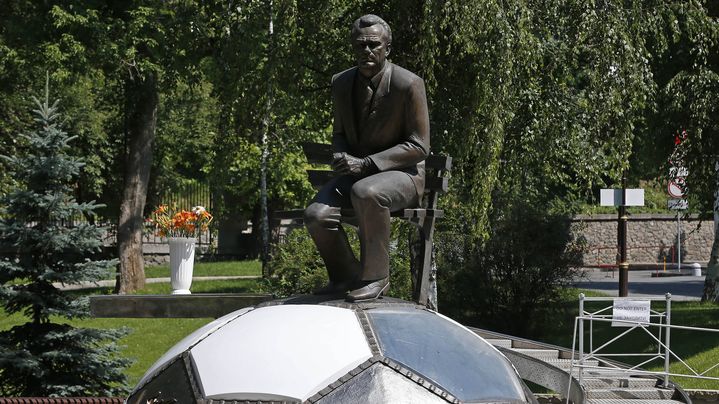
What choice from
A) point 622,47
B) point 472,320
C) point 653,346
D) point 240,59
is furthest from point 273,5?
point 653,346

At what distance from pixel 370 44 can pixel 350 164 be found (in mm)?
662

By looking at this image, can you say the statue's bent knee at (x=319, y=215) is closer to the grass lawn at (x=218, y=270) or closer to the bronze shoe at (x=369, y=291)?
the bronze shoe at (x=369, y=291)

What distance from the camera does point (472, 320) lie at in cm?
1848

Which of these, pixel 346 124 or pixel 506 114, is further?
pixel 506 114

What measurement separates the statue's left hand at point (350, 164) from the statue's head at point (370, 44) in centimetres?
47

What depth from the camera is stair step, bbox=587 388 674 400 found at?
10578 millimetres

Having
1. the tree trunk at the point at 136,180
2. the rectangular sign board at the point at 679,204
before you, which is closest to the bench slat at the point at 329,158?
the rectangular sign board at the point at 679,204

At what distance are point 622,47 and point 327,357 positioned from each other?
1019cm

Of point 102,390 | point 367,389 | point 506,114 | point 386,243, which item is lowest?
point 102,390

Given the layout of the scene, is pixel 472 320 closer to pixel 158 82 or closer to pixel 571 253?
pixel 571 253

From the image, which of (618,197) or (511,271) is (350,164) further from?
(618,197)

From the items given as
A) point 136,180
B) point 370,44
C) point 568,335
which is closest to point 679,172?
point 568,335

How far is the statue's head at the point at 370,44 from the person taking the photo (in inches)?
244

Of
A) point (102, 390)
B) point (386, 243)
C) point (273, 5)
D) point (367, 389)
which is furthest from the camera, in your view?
point (273, 5)
